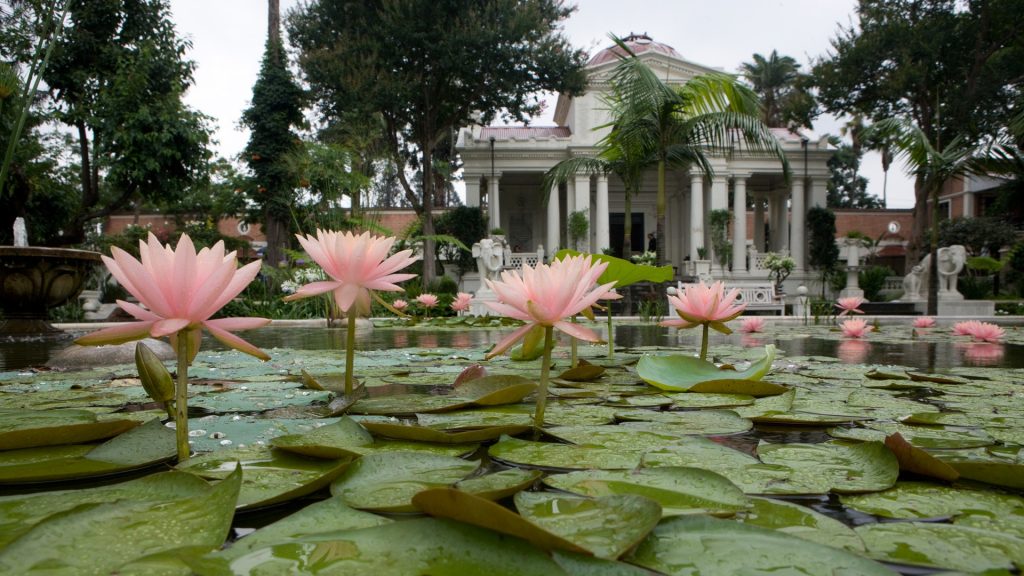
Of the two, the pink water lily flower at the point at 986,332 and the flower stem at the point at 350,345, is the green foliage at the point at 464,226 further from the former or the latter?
the flower stem at the point at 350,345

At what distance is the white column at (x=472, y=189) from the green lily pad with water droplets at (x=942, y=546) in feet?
56.9

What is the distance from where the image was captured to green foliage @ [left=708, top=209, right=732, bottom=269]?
17.2m

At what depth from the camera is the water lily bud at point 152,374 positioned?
96 cm

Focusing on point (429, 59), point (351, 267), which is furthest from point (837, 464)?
point (429, 59)

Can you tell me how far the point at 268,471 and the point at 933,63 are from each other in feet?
70.5

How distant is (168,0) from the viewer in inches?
539

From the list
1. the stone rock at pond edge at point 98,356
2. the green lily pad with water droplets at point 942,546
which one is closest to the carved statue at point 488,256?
the stone rock at pond edge at point 98,356

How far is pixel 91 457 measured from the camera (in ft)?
2.95

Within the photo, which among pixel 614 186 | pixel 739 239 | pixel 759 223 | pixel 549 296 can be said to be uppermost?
pixel 614 186

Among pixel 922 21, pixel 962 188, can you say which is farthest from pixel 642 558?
pixel 962 188

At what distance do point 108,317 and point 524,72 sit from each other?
10737 mm

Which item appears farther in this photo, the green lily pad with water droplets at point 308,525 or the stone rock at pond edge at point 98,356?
the stone rock at pond edge at point 98,356

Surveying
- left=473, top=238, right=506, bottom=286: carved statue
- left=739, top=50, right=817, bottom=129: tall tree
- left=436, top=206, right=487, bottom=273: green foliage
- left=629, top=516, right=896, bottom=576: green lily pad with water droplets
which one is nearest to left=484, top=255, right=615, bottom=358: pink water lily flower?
left=629, top=516, right=896, bottom=576: green lily pad with water droplets

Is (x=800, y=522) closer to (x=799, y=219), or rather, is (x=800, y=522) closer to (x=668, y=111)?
(x=668, y=111)
